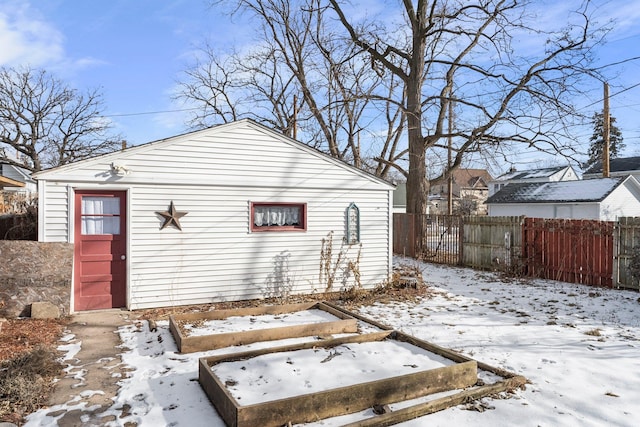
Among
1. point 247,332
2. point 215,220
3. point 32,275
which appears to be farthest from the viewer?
point 215,220

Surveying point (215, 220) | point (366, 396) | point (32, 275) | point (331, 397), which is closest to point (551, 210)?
point (215, 220)

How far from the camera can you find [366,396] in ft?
11.5

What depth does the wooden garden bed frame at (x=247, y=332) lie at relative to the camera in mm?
5070

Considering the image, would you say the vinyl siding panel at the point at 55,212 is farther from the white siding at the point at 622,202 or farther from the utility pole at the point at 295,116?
the white siding at the point at 622,202

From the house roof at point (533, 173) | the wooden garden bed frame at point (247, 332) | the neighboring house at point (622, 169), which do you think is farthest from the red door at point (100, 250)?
the neighboring house at point (622, 169)

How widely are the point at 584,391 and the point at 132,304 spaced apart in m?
6.90

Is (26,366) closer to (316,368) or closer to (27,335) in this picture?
(27,335)

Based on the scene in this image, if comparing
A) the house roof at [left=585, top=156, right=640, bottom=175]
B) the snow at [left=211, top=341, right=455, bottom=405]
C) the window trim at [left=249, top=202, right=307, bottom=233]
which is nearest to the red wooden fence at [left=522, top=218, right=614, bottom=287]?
the window trim at [left=249, top=202, right=307, bottom=233]

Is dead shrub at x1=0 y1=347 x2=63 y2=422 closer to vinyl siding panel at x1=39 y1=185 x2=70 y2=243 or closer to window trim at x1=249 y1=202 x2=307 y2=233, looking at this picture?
vinyl siding panel at x1=39 y1=185 x2=70 y2=243

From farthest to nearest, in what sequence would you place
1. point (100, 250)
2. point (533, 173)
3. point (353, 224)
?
1. point (533, 173)
2. point (353, 224)
3. point (100, 250)

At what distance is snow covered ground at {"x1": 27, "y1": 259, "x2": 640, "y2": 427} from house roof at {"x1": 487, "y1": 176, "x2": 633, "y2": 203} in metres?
13.9

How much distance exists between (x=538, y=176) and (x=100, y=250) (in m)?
39.7

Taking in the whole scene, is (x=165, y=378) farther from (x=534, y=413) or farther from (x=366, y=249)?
(x=366, y=249)

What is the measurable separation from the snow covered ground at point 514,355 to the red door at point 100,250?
127 centimetres
